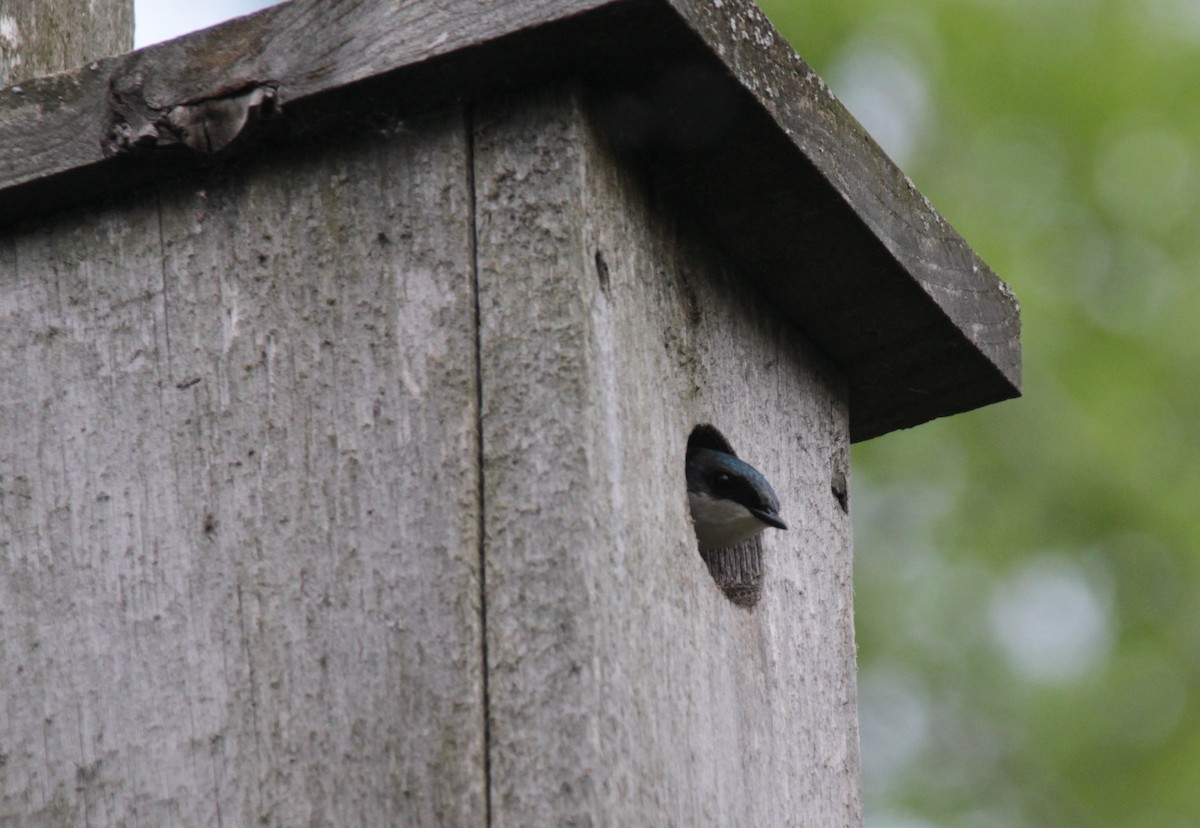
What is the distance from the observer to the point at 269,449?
151 cm

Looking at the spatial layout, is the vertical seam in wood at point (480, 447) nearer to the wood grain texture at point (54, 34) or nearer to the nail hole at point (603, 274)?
the nail hole at point (603, 274)

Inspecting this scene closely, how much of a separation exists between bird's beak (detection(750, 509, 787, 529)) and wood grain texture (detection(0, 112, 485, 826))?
1.44 feet

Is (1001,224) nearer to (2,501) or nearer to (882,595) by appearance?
(882,595)

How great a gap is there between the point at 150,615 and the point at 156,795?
16 cm

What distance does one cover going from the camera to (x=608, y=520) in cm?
141

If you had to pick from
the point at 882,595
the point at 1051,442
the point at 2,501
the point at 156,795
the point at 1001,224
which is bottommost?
the point at 156,795

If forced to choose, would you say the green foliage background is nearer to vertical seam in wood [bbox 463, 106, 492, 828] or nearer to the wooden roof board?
the wooden roof board

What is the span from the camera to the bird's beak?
1768mm

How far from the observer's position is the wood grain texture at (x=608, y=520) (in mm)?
1351

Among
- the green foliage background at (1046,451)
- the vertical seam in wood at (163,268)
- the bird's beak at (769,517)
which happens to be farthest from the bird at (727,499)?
the green foliage background at (1046,451)

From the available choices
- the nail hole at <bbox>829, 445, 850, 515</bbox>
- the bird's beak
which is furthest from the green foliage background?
the bird's beak

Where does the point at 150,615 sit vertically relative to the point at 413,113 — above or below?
below

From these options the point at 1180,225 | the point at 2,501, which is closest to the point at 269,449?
the point at 2,501

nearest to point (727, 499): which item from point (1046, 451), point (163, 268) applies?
point (163, 268)
